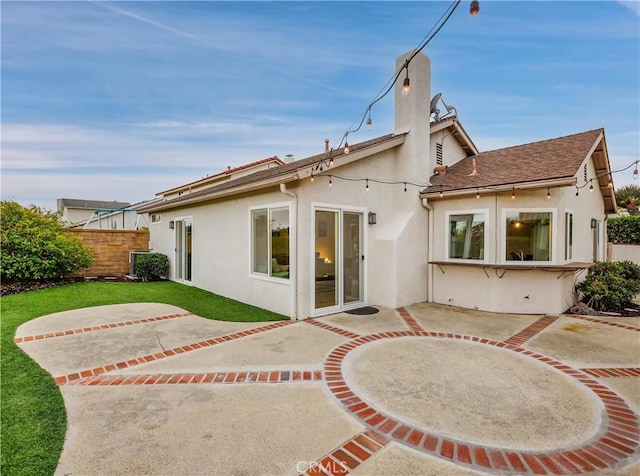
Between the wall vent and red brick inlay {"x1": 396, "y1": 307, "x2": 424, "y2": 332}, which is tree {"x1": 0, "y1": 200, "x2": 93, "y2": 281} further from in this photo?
the wall vent

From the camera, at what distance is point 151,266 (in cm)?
1223

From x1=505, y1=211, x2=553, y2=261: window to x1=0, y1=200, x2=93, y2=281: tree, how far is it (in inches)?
529

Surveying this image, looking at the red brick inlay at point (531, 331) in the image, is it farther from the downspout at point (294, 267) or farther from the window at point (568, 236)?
the downspout at point (294, 267)

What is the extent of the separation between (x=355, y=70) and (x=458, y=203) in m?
6.51

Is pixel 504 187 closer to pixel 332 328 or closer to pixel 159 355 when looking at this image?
pixel 332 328

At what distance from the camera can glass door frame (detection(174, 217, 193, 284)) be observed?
37.9 feet

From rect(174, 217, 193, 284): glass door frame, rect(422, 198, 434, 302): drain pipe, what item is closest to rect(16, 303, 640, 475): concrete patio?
rect(422, 198, 434, 302): drain pipe

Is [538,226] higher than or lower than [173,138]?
lower

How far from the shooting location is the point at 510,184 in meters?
7.27

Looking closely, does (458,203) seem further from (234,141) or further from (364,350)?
(234,141)

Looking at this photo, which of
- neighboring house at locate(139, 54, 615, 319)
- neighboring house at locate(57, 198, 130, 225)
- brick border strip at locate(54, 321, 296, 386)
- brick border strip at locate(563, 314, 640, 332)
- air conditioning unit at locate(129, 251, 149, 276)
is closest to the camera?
brick border strip at locate(54, 321, 296, 386)

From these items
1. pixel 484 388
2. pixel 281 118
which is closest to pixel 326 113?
pixel 281 118

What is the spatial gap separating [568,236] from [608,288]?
1.68m

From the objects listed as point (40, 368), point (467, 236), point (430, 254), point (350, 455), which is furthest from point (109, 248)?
point (350, 455)
